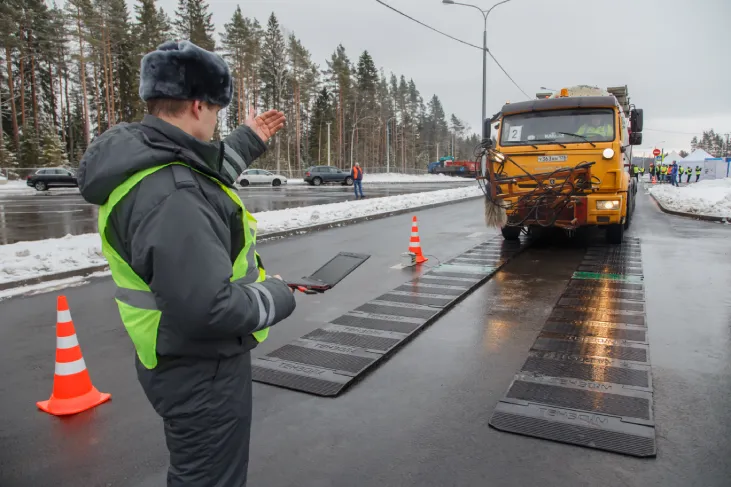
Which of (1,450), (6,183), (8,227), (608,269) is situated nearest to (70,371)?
(1,450)

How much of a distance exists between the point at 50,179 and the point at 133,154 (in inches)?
1564

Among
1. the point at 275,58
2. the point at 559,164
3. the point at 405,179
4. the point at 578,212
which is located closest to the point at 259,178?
the point at 405,179

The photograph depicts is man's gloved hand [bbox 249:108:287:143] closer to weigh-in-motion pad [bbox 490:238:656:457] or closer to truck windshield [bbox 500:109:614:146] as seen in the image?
weigh-in-motion pad [bbox 490:238:656:457]

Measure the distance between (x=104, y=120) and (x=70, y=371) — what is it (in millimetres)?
62594

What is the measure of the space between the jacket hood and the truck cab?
339 inches

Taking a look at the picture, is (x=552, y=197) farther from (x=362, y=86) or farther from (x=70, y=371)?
(x=362, y=86)

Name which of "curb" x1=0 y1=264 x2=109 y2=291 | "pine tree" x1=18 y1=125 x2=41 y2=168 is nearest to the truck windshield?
"curb" x1=0 y1=264 x2=109 y2=291

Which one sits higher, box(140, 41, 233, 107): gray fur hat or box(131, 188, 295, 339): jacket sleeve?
box(140, 41, 233, 107): gray fur hat

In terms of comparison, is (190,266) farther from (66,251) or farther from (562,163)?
(562,163)

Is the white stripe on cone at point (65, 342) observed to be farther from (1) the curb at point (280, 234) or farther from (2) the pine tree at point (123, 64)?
(2) the pine tree at point (123, 64)

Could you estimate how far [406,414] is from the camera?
361 cm

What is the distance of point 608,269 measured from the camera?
27.9ft

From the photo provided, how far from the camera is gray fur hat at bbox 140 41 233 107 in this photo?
66.2 inches

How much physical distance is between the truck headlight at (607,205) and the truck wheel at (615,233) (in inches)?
57.8
